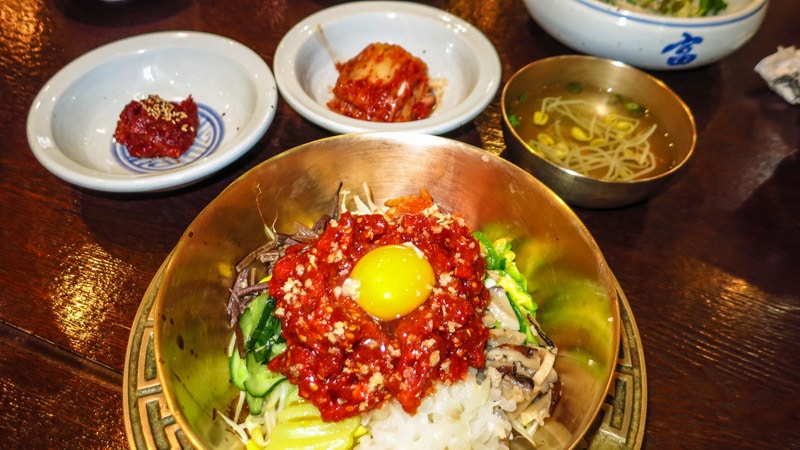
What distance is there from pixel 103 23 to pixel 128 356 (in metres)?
2.78

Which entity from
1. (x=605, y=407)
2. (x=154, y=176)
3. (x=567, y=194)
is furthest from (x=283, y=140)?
(x=605, y=407)

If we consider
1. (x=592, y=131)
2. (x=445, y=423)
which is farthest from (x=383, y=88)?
(x=445, y=423)

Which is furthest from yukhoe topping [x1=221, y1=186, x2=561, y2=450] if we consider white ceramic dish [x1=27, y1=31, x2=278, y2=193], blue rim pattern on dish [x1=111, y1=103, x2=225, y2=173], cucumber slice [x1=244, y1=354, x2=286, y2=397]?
blue rim pattern on dish [x1=111, y1=103, x2=225, y2=173]

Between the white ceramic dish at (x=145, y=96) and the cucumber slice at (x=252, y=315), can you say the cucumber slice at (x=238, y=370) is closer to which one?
the cucumber slice at (x=252, y=315)

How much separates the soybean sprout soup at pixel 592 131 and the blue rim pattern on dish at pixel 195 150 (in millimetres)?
1732

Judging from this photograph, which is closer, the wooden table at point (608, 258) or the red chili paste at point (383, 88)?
the wooden table at point (608, 258)

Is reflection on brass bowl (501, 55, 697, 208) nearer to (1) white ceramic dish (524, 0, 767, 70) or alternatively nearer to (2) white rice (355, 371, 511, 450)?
(1) white ceramic dish (524, 0, 767, 70)

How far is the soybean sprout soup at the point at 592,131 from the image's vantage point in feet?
9.36

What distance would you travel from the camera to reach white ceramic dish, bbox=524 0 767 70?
310 cm

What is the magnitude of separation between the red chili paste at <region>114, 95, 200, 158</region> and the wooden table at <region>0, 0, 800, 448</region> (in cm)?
33

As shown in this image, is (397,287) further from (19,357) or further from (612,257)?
(19,357)

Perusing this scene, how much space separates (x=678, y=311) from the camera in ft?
7.90

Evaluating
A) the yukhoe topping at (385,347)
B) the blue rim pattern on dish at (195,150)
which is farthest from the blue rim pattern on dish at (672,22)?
the blue rim pattern on dish at (195,150)

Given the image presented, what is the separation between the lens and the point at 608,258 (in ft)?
8.39
